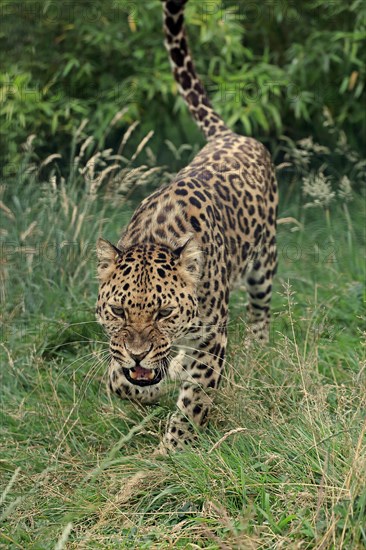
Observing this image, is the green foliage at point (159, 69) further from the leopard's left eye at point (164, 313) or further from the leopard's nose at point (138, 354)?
the leopard's nose at point (138, 354)

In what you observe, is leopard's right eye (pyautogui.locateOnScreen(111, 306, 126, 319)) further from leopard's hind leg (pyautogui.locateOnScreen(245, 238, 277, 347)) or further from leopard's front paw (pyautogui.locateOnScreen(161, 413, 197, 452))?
leopard's hind leg (pyautogui.locateOnScreen(245, 238, 277, 347))

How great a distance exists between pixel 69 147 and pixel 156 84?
4.78 feet

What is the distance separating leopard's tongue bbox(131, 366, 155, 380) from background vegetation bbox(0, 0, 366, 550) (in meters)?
0.23

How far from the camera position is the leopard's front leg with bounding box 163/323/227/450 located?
17.1 feet

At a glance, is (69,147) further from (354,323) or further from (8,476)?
(8,476)

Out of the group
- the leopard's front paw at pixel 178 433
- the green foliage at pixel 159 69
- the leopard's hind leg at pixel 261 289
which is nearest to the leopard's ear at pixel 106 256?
the leopard's front paw at pixel 178 433

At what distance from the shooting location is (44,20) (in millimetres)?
10008

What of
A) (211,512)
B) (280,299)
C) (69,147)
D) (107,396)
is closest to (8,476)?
(107,396)

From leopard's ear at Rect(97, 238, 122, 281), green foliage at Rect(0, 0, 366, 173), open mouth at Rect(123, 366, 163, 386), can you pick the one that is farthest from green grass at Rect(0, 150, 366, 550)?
green foliage at Rect(0, 0, 366, 173)

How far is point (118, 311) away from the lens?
4848 mm

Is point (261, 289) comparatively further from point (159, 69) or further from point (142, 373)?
point (159, 69)

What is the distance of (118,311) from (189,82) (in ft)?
9.18

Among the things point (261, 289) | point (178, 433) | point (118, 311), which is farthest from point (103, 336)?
point (118, 311)

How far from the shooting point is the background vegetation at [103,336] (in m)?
4.33
